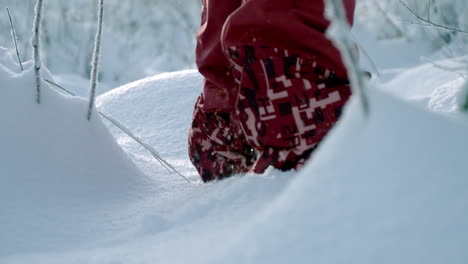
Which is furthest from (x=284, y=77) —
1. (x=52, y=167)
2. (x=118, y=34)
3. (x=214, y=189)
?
(x=118, y=34)

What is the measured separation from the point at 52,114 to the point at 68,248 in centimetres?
40

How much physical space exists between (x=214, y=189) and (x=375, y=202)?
655 millimetres

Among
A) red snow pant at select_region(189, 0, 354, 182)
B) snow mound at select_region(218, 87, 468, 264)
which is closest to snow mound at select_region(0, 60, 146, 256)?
red snow pant at select_region(189, 0, 354, 182)

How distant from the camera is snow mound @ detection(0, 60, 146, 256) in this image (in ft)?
3.44

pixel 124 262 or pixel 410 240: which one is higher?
pixel 410 240

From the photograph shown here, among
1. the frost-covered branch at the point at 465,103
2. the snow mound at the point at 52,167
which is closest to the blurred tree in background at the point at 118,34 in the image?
the snow mound at the point at 52,167

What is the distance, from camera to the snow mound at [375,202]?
459 millimetres

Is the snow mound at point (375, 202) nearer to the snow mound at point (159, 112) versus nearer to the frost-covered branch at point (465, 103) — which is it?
the frost-covered branch at point (465, 103)

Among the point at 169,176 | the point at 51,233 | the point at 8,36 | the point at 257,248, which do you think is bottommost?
the point at 8,36

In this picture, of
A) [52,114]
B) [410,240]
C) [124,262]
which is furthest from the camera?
[52,114]

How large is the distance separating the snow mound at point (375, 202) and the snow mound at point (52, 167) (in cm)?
62

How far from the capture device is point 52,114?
48.8 inches

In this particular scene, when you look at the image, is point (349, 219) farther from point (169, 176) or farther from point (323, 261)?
point (169, 176)

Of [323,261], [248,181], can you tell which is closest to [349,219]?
[323,261]
